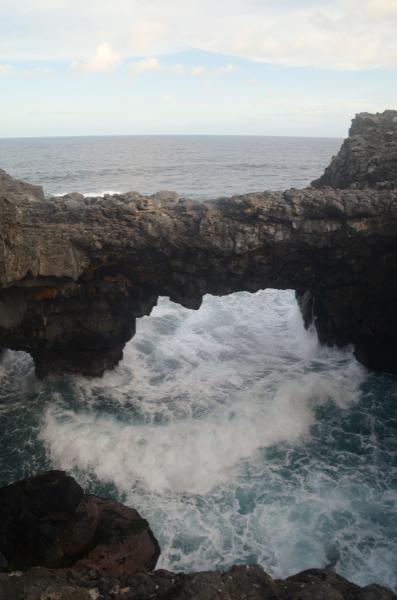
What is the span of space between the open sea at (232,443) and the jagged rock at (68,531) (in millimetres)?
1332

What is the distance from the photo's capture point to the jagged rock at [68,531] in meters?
11.6

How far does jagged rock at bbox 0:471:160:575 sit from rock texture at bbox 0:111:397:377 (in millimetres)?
6782

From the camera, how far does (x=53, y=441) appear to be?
56.2 feet

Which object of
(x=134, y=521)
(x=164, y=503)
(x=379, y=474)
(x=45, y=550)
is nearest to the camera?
(x=45, y=550)

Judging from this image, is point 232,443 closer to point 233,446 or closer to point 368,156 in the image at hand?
point 233,446

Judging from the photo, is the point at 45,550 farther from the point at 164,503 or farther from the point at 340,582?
the point at 340,582

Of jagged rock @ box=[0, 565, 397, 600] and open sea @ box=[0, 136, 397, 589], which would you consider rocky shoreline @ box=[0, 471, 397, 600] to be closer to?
jagged rock @ box=[0, 565, 397, 600]

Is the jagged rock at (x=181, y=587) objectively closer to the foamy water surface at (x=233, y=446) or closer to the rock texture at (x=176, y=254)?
the foamy water surface at (x=233, y=446)

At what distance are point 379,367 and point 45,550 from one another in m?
15.6

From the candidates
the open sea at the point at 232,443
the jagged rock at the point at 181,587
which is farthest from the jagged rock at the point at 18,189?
the jagged rock at the point at 181,587

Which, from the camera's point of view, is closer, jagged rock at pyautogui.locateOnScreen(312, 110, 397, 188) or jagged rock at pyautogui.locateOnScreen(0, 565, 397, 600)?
jagged rock at pyautogui.locateOnScreen(0, 565, 397, 600)

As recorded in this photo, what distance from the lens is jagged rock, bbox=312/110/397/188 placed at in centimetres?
1933

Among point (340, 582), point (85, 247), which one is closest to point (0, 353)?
point (85, 247)


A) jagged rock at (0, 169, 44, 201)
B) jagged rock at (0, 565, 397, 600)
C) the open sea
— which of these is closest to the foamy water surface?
the open sea
